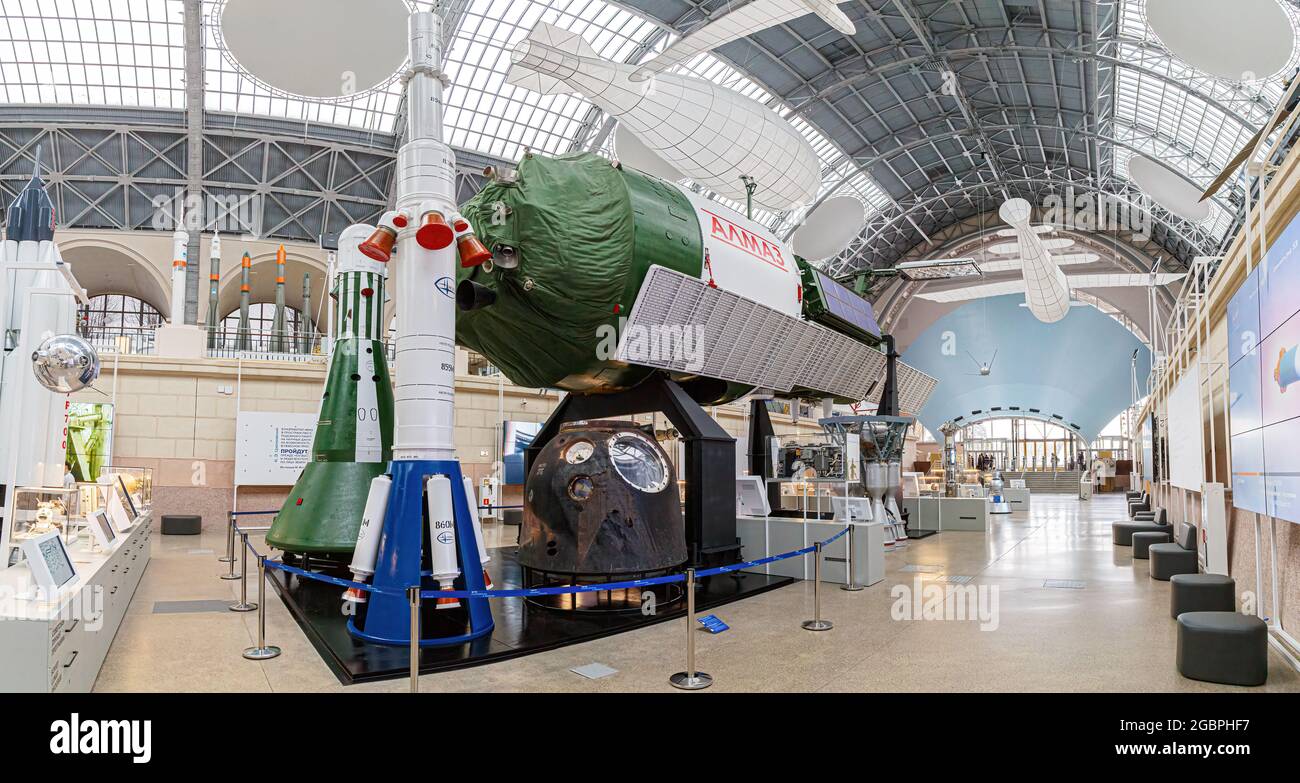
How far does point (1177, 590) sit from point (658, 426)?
19.1 meters

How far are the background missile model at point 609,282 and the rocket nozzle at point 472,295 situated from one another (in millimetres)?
12

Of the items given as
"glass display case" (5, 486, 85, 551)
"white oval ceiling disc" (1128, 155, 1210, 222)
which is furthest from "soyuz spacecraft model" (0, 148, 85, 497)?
"white oval ceiling disc" (1128, 155, 1210, 222)

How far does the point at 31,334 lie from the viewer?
7.21 m

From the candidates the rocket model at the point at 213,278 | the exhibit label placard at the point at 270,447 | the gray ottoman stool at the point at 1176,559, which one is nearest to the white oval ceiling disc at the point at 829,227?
the exhibit label placard at the point at 270,447

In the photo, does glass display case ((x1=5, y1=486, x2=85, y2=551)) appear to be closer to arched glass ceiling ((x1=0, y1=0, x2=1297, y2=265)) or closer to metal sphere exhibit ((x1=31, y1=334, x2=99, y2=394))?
metal sphere exhibit ((x1=31, y1=334, x2=99, y2=394))

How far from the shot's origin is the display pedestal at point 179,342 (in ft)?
57.3

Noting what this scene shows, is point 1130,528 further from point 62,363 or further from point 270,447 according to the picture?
point 270,447

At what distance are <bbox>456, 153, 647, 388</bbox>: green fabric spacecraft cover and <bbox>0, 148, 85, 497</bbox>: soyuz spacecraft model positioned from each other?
4.04m

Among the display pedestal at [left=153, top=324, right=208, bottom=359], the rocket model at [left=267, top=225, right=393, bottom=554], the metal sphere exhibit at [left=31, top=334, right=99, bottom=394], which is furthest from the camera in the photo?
the display pedestal at [left=153, top=324, right=208, bottom=359]

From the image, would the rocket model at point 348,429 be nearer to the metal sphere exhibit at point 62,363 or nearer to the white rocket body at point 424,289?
the white rocket body at point 424,289

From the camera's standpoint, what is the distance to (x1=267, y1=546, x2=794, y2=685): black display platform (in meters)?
5.50

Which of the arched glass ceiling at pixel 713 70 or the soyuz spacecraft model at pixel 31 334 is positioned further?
the arched glass ceiling at pixel 713 70

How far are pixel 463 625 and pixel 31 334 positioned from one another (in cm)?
506
